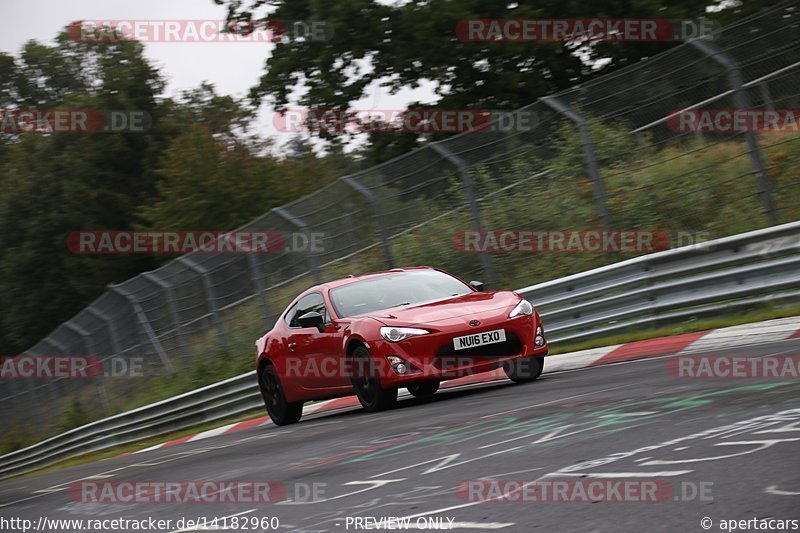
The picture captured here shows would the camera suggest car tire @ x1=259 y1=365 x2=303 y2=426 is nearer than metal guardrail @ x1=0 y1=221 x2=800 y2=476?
No

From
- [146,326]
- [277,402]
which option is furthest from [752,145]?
[146,326]

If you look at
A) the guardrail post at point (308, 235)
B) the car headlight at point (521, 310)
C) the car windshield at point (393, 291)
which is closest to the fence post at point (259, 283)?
the guardrail post at point (308, 235)

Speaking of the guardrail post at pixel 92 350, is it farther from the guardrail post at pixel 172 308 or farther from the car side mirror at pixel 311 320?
the car side mirror at pixel 311 320

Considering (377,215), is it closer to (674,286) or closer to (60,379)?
(674,286)

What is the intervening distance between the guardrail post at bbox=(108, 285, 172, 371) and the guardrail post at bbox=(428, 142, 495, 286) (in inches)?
372

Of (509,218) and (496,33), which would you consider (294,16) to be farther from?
(509,218)

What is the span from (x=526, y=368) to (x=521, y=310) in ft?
2.03

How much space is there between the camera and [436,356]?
413 inches

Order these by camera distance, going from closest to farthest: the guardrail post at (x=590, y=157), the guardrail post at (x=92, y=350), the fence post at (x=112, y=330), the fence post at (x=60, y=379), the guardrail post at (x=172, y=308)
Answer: the guardrail post at (x=590, y=157)
the guardrail post at (x=172, y=308)
the fence post at (x=112, y=330)
the guardrail post at (x=92, y=350)
the fence post at (x=60, y=379)

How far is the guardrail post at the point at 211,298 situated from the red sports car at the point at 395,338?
8278 mm

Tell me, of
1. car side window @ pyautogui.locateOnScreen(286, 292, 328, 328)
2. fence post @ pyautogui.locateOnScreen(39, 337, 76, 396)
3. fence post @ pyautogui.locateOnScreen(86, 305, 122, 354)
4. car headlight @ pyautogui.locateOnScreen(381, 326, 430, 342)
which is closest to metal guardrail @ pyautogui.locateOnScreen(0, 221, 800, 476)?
car side window @ pyautogui.locateOnScreen(286, 292, 328, 328)

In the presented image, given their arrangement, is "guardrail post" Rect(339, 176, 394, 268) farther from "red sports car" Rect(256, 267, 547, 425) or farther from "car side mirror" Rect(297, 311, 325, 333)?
"car side mirror" Rect(297, 311, 325, 333)

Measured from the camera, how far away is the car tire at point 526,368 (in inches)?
436

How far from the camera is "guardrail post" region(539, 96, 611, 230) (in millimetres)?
13930
